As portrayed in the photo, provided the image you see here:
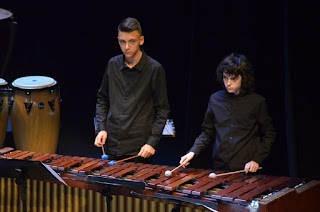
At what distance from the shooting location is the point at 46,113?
6.79 m

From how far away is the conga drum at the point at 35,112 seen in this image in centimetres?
666

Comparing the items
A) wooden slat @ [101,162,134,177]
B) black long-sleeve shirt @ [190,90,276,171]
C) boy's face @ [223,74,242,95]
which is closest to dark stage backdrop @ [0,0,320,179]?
black long-sleeve shirt @ [190,90,276,171]

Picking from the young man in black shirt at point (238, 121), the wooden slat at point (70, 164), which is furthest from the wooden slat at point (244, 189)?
the wooden slat at point (70, 164)

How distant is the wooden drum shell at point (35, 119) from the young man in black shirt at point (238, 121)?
2.70 m

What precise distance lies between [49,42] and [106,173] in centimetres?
348

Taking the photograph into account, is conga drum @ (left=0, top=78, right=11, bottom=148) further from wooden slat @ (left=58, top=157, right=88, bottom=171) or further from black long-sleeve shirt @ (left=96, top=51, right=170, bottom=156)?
wooden slat @ (left=58, top=157, right=88, bottom=171)

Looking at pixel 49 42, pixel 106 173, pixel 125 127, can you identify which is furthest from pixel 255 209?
pixel 49 42

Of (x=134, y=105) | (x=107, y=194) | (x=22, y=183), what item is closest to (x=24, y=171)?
(x=22, y=183)

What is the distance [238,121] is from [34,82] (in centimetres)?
302

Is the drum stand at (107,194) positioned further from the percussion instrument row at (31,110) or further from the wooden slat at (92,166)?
the percussion instrument row at (31,110)

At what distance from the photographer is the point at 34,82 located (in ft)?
22.1

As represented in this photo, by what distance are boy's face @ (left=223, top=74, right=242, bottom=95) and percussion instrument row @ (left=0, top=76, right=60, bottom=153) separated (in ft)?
9.40

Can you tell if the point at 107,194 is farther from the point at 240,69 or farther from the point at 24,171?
the point at 240,69

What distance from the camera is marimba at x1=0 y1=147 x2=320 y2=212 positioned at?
3.70 meters
